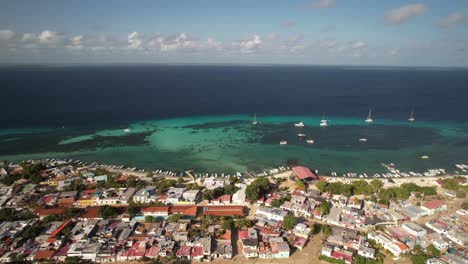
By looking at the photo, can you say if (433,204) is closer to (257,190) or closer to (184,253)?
(257,190)

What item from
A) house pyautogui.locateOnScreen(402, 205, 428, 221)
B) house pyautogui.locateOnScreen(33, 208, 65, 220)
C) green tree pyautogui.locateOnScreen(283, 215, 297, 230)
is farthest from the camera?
house pyautogui.locateOnScreen(402, 205, 428, 221)

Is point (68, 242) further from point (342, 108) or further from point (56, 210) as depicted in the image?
point (342, 108)

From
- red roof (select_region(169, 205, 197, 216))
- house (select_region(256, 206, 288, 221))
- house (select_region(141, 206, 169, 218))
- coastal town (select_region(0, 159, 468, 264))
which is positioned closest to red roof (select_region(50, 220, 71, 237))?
coastal town (select_region(0, 159, 468, 264))

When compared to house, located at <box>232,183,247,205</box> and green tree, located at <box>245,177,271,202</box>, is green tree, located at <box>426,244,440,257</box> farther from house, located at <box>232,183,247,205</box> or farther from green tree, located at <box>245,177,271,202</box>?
house, located at <box>232,183,247,205</box>

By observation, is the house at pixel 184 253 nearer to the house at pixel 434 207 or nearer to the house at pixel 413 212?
the house at pixel 413 212

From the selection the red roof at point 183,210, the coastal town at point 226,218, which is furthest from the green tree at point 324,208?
the red roof at point 183,210

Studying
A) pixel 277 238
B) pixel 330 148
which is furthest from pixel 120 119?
pixel 277 238

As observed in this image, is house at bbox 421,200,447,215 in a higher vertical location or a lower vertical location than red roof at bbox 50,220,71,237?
higher

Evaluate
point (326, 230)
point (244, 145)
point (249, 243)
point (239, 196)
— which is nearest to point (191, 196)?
point (239, 196)
